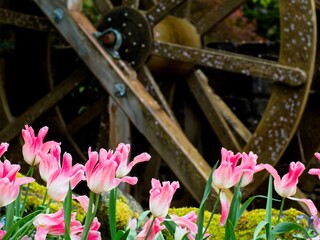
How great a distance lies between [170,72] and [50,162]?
4.57m

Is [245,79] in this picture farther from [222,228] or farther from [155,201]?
[155,201]

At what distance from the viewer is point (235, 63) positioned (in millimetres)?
5156

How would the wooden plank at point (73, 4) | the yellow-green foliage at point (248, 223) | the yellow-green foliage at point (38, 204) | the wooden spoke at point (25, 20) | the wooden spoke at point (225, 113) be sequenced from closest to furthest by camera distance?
the yellow-green foliage at point (248, 223), the yellow-green foliage at point (38, 204), the wooden plank at point (73, 4), the wooden spoke at point (25, 20), the wooden spoke at point (225, 113)

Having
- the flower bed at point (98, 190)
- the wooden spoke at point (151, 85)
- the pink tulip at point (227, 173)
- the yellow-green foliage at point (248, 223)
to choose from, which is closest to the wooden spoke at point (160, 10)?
the wooden spoke at point (151, 85)

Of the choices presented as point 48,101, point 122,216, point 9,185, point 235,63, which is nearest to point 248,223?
point 122,216

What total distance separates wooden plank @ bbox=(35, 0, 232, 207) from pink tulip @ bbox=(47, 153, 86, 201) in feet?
10.8

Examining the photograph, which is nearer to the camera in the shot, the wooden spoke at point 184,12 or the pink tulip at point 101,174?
the pink tulip at point 101,174

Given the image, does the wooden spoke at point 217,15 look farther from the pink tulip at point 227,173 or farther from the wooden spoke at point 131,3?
the pink tulip at point 227,173

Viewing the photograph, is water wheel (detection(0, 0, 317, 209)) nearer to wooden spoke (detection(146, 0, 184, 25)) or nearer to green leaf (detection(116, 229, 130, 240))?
wooden spoke (detection(146, 0, 184, 25))

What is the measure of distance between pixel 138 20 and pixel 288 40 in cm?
103

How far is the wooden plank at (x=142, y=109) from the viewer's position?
15.6ft

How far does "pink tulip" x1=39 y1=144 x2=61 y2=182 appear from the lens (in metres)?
1.35

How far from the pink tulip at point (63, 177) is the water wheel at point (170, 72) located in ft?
A: 11.3

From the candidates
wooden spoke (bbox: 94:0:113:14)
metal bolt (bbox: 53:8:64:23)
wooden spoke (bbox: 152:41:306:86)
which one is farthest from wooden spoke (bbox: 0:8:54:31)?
wooden spoke (bbox: 152:41:306:86)
